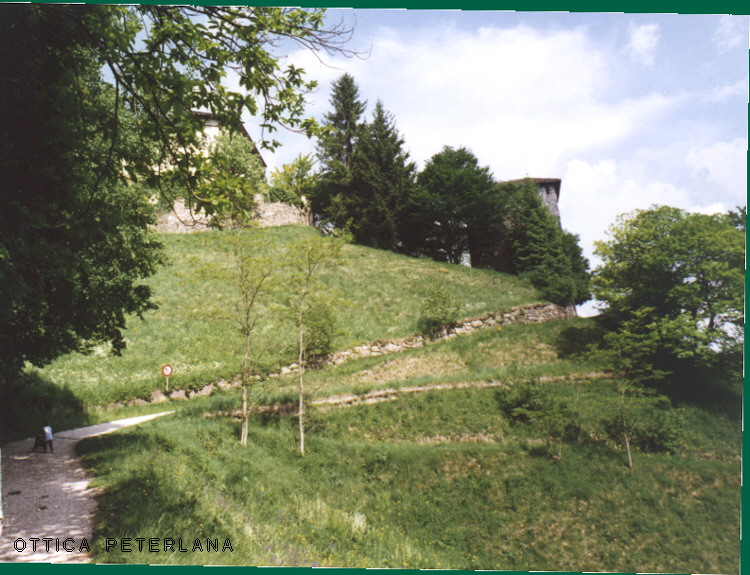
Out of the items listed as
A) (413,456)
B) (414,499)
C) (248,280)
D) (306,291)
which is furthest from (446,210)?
(414,499)

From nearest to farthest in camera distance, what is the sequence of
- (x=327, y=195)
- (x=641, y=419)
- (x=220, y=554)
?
(x=220, y=554) → (x=641, y=419) → (x=327, y=195)

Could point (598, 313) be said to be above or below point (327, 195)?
below

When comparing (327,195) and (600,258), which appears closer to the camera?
(600,258)

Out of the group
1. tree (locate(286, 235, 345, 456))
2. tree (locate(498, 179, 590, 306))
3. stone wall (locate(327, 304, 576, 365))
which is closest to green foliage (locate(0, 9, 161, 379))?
tree (locate(286, 235, 345, 456))

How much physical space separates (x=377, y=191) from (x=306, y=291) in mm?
6226

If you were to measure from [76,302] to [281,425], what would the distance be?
580cm

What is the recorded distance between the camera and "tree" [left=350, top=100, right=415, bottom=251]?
14195mm

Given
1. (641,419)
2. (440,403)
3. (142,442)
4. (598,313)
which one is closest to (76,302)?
(142,442)

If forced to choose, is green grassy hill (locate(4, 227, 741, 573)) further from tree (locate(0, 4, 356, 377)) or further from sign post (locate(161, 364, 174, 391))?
tree (locate(0, 4, 356, 377))

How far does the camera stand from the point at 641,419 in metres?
8.53

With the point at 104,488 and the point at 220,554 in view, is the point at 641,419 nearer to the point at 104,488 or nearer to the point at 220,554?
the point at 220,554

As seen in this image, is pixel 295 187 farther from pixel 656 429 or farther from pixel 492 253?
pixel 656 429

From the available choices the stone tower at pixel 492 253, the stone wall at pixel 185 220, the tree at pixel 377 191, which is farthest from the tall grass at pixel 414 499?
the tree at pixel 377 191

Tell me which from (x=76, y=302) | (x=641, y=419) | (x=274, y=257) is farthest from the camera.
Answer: (x=274, y=257)
